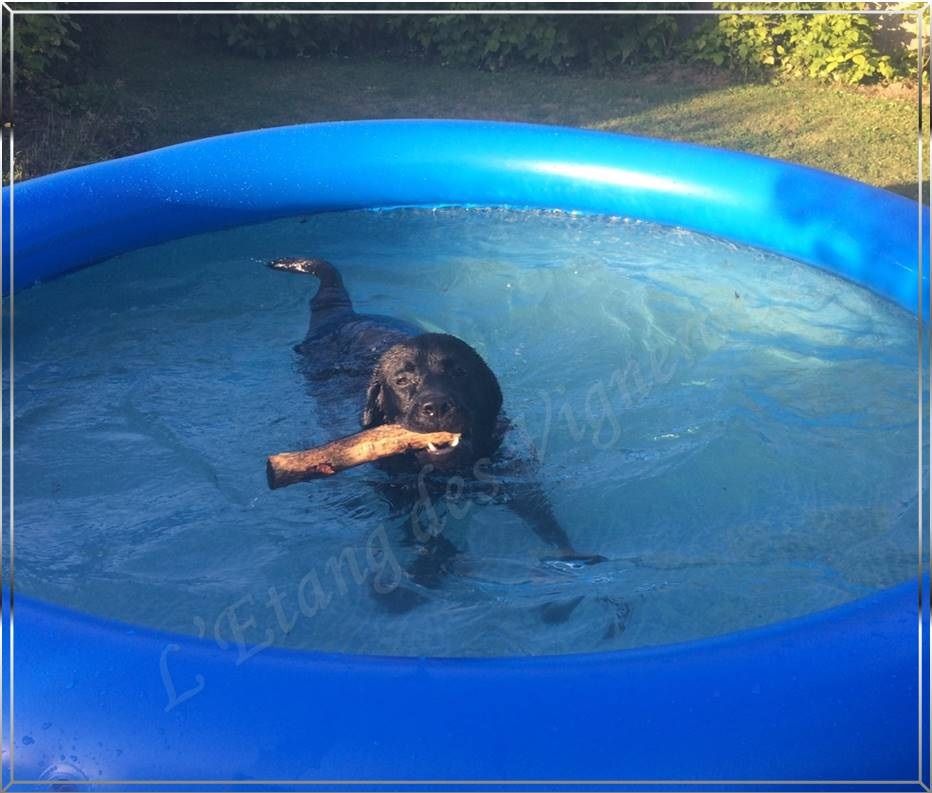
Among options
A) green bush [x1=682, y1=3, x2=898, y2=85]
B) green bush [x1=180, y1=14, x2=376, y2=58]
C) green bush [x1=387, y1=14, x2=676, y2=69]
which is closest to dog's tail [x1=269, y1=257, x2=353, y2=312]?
green bush [x1=180, y1=14, x2=376, y2=58]

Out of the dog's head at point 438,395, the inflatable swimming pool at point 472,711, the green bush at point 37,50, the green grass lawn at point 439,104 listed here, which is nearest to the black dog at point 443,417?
the dog's head at point 438,395

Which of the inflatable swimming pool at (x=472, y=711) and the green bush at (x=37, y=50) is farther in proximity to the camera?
the green bush at (x=37, y=50)

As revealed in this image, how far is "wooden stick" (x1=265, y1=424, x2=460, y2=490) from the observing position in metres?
3.91

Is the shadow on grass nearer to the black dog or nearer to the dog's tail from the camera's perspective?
the dog's tail

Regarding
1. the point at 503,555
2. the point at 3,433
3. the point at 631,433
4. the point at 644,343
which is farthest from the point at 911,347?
the point at 3,433

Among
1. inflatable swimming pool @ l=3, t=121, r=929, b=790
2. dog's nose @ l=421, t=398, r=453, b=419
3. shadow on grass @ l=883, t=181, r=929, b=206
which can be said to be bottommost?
inflatable swimming pool @ l=3, t=121, r=929, b=790

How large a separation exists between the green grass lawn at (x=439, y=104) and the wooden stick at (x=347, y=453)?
4.94 meters

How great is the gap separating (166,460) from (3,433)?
0.84m

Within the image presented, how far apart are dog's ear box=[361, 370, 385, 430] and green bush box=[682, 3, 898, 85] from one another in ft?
24.6

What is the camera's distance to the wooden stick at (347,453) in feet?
12.8

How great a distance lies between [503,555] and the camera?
14.5 ft

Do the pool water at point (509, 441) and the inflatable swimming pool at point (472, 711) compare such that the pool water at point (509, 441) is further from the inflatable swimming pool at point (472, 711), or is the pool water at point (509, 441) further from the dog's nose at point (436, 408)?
the dog's nose at point (436, 408)

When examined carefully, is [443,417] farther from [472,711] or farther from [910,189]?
[910,189]

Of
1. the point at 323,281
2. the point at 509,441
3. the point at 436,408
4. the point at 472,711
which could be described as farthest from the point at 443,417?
the point at 323,281
